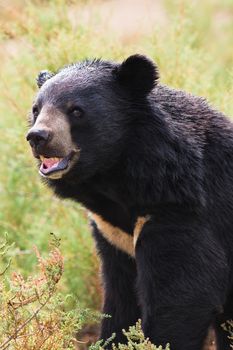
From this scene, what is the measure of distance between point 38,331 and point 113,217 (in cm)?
90

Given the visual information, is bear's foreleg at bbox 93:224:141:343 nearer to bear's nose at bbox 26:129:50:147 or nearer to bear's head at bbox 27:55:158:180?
bear's head at bbox 27:55:158:180

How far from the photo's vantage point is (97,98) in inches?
215

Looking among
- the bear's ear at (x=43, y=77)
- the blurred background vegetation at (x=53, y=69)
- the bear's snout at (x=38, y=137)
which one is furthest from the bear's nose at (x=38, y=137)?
the blurred background vegetation at (x=53, y=69)

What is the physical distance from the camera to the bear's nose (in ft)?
16.9

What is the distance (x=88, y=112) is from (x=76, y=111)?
0.07 m

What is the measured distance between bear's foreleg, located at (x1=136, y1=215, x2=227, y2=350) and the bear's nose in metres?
0.74

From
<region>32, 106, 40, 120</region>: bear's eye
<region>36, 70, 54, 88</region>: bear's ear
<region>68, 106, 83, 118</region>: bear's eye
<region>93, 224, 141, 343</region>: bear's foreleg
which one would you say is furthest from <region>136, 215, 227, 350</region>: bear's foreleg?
<region>36, 70, 54, 88</region>: bear's ear

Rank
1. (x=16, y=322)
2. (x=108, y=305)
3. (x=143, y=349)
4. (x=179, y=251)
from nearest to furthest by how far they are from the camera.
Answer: (x=143, y=349), (x=16, y=322), (x=179, y=251), (x=108, y=305)

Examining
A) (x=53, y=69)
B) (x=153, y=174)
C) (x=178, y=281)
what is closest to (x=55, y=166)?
(x=153, y=174)

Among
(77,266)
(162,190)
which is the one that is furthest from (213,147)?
(77,266)

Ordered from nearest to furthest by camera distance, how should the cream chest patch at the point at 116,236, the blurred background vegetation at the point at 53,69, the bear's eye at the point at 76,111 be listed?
the bear's eye at the point at 76,111
the cream chest patch at the point at 116,236
the blurred background vegetation at the point at 53,69

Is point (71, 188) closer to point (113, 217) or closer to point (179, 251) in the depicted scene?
point (113, 217)

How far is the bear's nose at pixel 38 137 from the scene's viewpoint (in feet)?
16.9

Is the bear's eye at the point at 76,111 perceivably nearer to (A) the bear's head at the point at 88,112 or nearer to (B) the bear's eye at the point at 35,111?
(A) the bear's head at the point at 88,112
